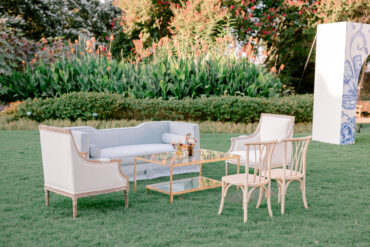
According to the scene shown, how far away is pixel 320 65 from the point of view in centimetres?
1031

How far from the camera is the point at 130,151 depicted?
6.37 m

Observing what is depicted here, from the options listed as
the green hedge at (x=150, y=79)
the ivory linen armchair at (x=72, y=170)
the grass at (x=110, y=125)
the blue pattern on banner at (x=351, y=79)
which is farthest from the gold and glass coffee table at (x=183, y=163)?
the green hedge at (x=150, y=79)

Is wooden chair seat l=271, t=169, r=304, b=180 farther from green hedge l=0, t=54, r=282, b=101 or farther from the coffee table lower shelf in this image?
green hedge l=0, t=54, r=282, b=101

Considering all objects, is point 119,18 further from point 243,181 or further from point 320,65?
point 243,181

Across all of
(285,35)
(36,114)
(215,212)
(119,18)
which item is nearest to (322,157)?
(215,212)

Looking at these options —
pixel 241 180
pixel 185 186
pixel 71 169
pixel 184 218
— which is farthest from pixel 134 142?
pixel 241 180

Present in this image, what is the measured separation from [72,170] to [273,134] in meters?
3.40

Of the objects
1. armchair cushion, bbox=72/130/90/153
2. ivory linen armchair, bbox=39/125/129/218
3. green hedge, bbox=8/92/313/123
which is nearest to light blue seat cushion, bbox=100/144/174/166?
armchair cushion, bbox=72/130/90/153

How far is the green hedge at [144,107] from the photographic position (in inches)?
448

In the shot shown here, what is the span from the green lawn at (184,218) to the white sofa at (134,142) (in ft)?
1.24

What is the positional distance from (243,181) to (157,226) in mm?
1021

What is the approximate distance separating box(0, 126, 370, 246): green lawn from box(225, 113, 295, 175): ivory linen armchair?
0.50m

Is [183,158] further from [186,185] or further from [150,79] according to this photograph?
[150,79]

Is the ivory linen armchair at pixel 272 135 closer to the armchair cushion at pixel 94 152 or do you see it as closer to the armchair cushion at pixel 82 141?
the armchair cushion at pixel 94 152
